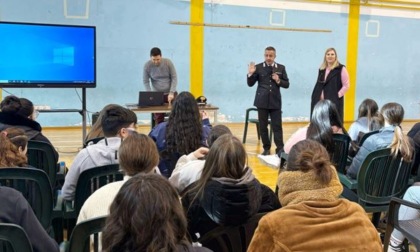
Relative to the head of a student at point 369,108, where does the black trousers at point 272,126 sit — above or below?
below

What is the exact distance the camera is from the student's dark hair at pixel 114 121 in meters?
2.87

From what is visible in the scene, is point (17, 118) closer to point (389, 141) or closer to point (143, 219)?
point (143, 219)

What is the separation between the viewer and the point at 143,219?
3.58 ft

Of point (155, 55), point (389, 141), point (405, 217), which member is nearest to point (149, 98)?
point (155, 55)

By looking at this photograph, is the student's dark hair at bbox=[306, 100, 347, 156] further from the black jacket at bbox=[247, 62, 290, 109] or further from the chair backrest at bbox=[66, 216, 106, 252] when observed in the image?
the black jacket at bbox=[247, 62, 290, 109]

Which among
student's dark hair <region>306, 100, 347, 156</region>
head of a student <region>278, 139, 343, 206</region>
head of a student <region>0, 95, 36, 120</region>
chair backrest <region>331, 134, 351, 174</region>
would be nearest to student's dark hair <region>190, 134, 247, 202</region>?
head of a student <region>278, 139, 343, 206</region>

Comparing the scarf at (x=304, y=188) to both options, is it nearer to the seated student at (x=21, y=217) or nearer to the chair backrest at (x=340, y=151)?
the seated student at (x=21, y=217)

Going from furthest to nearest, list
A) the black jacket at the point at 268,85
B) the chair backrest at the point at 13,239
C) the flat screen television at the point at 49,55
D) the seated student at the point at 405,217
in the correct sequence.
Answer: the black jacket at the point at 268,85 → the flat screen television at the point at 49,55 → the seated student at the point at 405,217 → the chair backrest at the point at 13,239

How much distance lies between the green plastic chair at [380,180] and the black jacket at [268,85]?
9.90 ft

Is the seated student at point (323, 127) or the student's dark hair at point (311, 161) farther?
the seated student at point (323, 127)

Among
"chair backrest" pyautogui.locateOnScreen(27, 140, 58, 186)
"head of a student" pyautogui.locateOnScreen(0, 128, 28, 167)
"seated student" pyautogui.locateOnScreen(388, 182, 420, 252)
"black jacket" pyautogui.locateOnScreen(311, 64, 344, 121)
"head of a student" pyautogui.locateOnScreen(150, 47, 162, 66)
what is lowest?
"seated student" pyautogui.locateOnScreen(388, 182, 420, 252)

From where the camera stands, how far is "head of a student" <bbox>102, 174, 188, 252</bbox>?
3.59 ft

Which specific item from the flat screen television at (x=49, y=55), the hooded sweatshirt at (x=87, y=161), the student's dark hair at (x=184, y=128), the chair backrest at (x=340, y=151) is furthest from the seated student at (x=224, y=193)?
the flat screen television at (x=49, y=55)

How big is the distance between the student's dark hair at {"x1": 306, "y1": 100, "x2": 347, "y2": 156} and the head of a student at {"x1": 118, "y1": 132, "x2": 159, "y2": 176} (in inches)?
62.5
